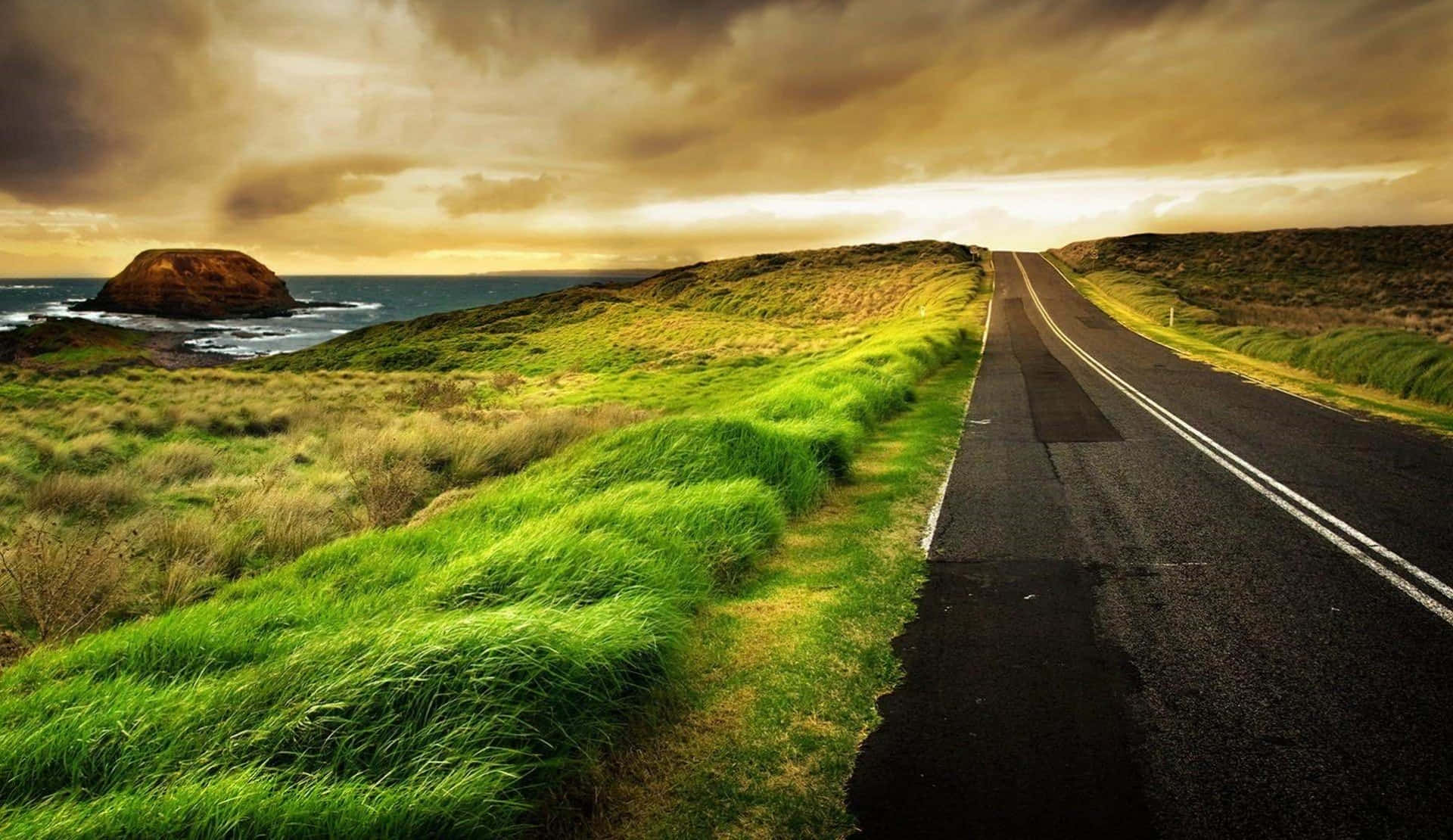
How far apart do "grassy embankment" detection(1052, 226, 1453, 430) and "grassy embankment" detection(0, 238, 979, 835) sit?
42.9 ft

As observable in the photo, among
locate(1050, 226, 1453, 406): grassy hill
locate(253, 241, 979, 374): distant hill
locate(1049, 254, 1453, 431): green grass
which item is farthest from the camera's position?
locate(253, 241, 979, 374): distant hill

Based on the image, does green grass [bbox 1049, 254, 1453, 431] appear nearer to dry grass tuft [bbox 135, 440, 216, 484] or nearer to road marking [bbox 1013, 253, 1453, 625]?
road marking [bbox 1013, 253, 1453, 625]

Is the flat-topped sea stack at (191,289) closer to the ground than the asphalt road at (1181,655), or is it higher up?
higher up

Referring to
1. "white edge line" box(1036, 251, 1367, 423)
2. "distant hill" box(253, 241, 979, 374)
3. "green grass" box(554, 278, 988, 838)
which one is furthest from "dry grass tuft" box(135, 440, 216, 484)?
"distant hill" box(253, 241, 979, 374)

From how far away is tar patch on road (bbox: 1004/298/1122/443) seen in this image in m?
11.4

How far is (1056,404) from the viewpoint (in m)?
14.4

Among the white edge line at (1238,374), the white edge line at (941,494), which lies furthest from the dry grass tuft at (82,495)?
the white edge line at (1238,374)

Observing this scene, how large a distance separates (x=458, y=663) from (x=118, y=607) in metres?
4.53

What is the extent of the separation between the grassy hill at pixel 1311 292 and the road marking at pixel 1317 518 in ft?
22.5

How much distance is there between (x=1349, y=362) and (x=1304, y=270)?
60273 millimetres

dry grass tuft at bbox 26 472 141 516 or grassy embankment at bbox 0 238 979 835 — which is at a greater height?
grassy embankment at bbox 0 238 979 835

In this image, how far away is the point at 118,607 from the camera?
580 centimetres

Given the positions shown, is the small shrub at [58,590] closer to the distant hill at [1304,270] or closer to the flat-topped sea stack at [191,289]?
the distant hill at [1304,270]

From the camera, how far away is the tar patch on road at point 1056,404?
1138 centimetres
